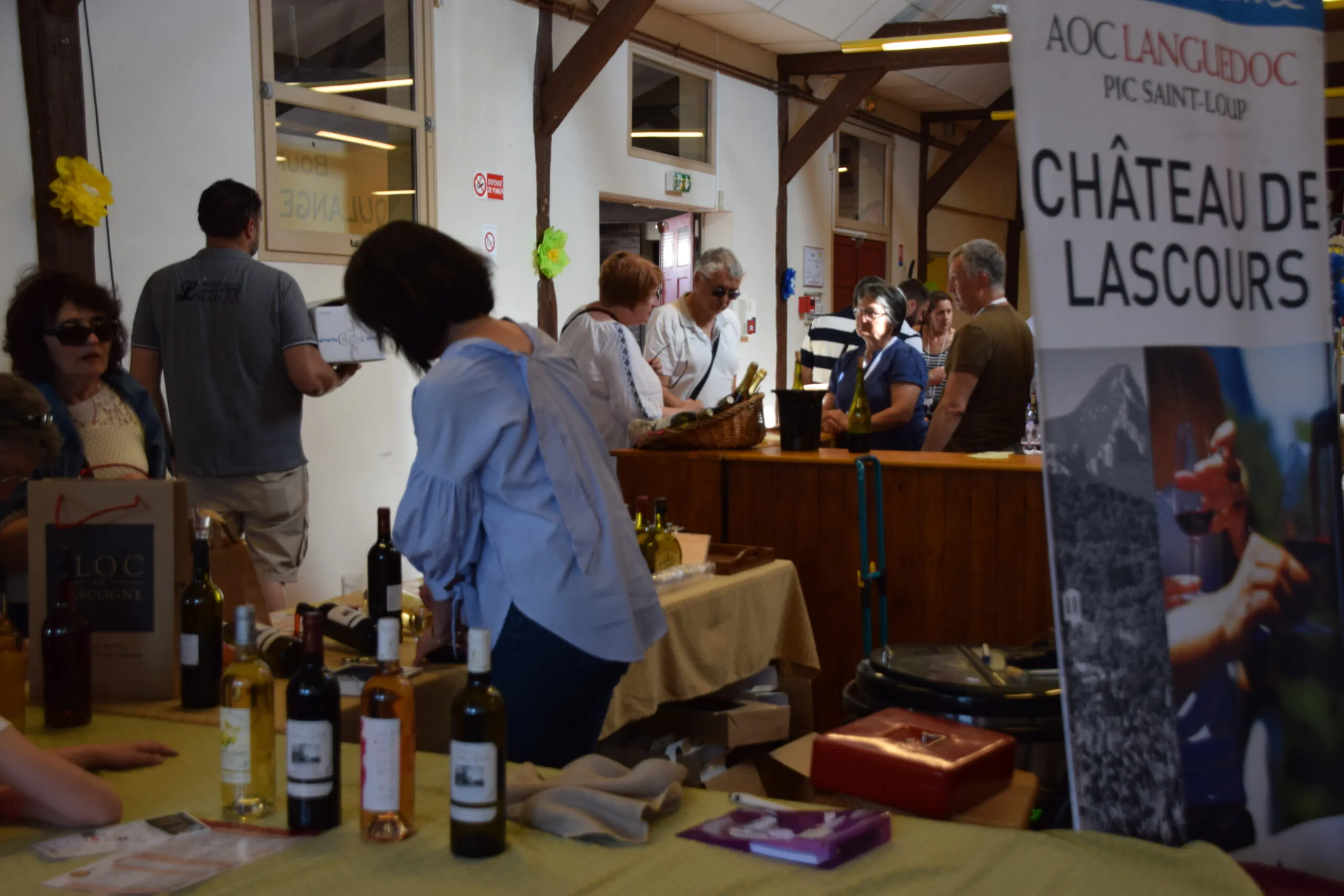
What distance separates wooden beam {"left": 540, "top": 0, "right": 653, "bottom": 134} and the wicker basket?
10.6ft

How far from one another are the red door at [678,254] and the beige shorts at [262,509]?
5.11m

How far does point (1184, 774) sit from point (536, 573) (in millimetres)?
970

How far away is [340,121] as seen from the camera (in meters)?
5.79

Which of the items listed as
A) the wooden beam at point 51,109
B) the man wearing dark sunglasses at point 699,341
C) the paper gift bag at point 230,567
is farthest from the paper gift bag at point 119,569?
the man wearing dark sunglasses at point 699,341

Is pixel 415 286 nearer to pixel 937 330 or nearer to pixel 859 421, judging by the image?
pixel 859 421

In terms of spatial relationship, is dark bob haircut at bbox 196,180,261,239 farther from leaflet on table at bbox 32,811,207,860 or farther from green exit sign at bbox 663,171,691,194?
green exit sign at bbox 663,171,691,194

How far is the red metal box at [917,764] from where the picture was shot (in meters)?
1.80

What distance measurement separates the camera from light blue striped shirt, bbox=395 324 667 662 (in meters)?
1.92

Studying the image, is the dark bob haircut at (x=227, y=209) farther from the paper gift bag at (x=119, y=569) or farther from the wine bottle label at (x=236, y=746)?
the wine bottle label at (x=236, y=746)

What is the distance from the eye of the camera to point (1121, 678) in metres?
1.59

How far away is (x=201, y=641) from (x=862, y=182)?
32.3 feet

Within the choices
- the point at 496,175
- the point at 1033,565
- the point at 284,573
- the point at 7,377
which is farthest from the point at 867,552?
the point at 496,175

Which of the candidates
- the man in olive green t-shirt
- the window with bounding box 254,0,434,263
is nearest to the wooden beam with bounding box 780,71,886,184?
the window with bounding box 254,0,434,263

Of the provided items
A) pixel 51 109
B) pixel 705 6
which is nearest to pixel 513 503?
pixel 51 109
